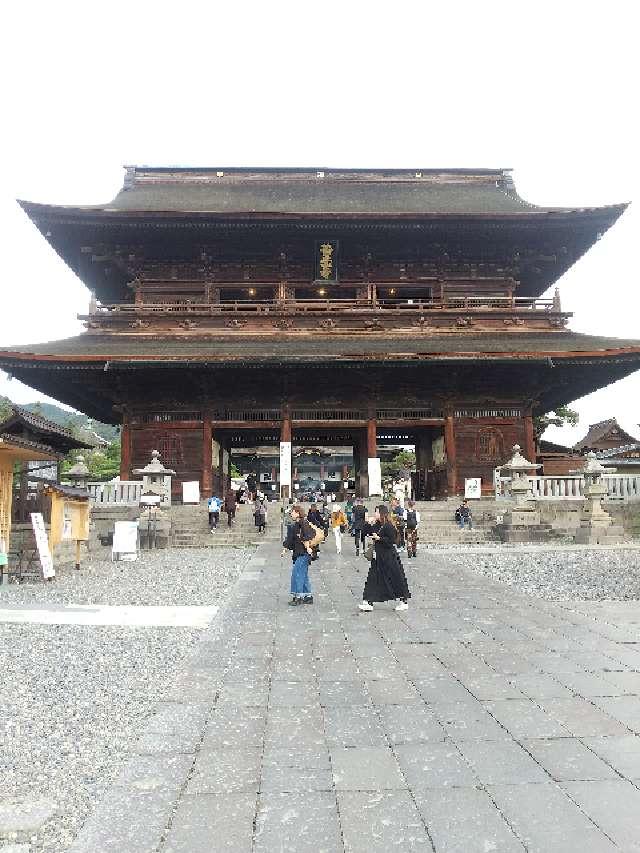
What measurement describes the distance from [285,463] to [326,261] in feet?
26.3

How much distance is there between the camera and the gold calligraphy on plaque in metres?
23.1

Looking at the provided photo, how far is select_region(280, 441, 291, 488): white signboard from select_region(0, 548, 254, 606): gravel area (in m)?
6.19

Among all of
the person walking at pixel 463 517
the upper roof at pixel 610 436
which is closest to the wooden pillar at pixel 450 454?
the person walking at pixel 463 517

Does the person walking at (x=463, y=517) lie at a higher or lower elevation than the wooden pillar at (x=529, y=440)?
lower

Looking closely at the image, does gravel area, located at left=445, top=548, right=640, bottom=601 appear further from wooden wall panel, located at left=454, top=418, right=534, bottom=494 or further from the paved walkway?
wooden wall panel, located at left=454, top=418, right=534, bottom=494

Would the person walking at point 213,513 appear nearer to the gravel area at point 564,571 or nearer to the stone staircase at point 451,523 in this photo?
the stone staircase at point 451,523

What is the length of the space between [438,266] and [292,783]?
2267 centimetres

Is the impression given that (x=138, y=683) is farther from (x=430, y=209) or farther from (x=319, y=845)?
(x=430, y=209)

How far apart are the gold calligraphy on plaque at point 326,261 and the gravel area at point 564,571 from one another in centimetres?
1267

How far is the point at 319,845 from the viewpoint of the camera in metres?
2.66

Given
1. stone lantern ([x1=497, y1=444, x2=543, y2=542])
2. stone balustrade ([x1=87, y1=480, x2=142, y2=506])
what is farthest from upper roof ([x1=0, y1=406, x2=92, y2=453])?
stone lantern ([x1=497, y1=444, x2=543, y2=542])

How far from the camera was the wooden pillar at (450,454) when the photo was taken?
21.3 m

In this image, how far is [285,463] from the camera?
2138 centimetres

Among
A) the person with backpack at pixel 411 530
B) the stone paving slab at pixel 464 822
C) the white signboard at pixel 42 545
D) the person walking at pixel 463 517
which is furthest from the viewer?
the person walking at pixel 463 517
